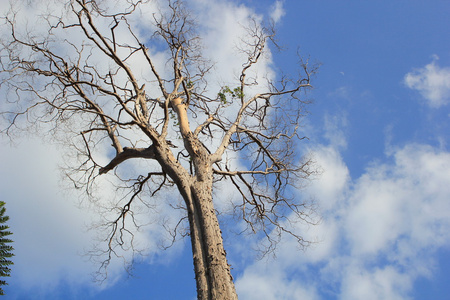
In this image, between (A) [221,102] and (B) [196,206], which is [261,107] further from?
(B) [196,206]

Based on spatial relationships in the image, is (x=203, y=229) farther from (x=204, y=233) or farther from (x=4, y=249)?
(x=4, y=249)

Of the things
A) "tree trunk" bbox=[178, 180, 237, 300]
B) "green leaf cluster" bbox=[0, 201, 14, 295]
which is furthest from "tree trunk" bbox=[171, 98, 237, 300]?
"green leaf cluster" bbox=[0, 201, 14, 295]

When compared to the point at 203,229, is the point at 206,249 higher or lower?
lower

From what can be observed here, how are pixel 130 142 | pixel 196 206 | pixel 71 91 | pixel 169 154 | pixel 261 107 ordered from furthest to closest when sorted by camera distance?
pixel 261 107, pixel 130 142, pixel 71 91, pixel 169 154, pixel 196 206

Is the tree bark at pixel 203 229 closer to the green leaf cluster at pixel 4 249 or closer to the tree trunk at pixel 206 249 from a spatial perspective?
the tree trunk at pixel 206 249

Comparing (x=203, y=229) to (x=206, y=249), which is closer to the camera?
(x=206, y=249)

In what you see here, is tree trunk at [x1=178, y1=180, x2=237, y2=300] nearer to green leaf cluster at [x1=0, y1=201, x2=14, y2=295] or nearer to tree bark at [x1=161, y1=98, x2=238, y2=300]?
tree bark at [x1=161, y1=98, x2=238, y2=300]

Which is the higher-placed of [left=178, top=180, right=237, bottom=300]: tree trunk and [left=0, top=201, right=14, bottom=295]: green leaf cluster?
[left=0, top=201, right=14, bottom=295]: green leaf cluster

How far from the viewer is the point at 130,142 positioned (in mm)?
7531

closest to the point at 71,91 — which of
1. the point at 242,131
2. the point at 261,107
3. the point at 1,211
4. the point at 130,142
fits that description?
the point at 130,142

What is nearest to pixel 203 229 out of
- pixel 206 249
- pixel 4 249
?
pixel 206 249

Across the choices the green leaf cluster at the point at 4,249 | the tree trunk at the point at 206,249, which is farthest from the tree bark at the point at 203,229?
the green leaf cluster at the point at 4,249

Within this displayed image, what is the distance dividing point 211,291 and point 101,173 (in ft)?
10.9

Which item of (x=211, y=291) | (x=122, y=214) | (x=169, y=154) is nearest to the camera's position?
(x=211, y=291)
